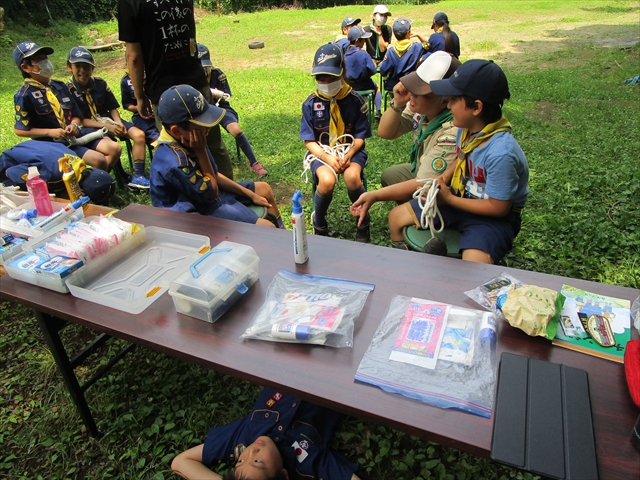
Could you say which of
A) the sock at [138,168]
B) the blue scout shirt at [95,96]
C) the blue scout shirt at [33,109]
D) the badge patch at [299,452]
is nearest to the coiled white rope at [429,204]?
the badge patch at [299,452]

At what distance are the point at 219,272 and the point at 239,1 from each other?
917 inches

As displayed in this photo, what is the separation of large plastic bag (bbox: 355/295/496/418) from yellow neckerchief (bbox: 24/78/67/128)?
158 inches

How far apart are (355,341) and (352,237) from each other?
212cm

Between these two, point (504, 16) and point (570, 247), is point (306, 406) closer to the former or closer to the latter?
point (570, 247)

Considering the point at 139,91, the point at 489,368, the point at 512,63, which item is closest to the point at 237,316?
the point at 489,368

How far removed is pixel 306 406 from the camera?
2035mm

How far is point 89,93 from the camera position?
4.68 metres

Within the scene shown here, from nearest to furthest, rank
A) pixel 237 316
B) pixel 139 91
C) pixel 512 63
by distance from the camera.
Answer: pixel 237 316
pixel 139 91
pixel 512 63

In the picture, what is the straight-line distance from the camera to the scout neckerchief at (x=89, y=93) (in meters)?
4.54

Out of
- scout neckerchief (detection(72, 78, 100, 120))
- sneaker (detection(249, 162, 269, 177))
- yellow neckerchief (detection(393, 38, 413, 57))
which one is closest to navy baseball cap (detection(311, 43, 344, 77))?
sneaker (detection(249, 162, 269, 177))

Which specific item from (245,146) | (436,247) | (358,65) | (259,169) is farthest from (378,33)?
(436,247)

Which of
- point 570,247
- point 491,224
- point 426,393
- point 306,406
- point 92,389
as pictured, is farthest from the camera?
point 570,247

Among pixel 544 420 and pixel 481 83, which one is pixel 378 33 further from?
pixel 544 420

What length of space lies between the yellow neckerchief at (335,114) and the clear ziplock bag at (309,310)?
191 cm
